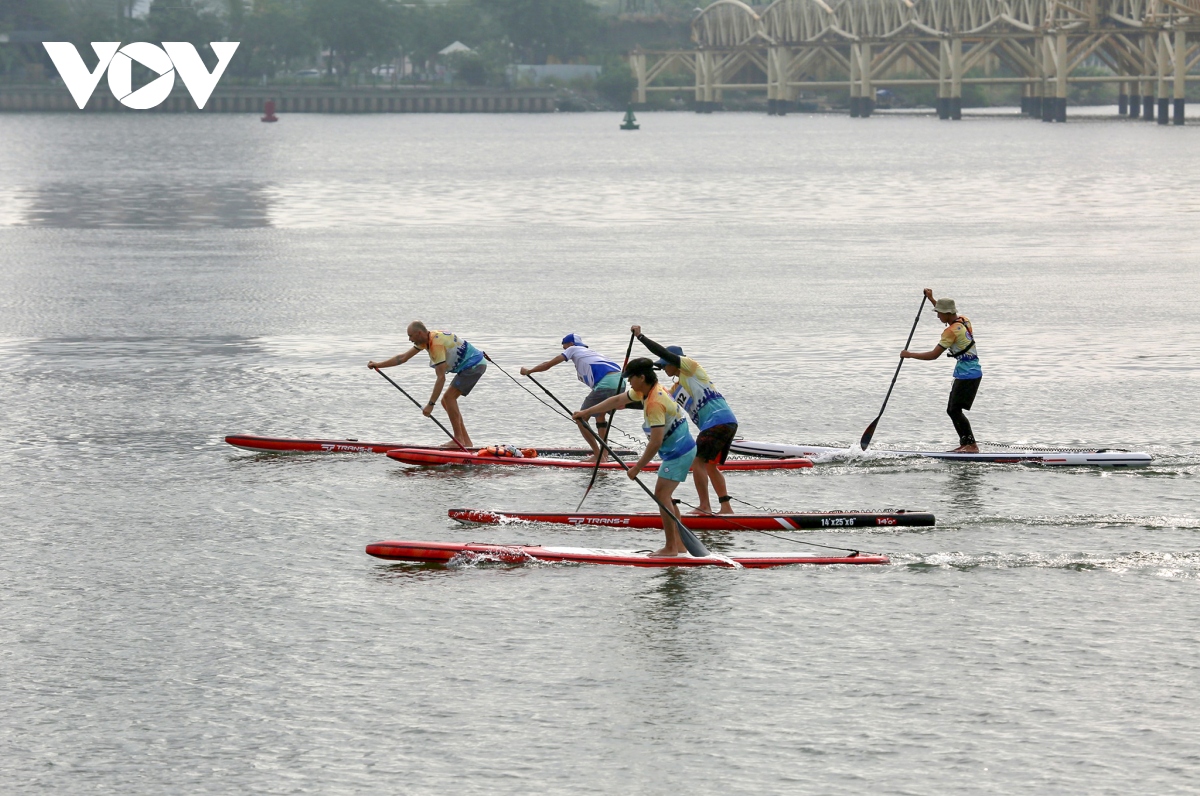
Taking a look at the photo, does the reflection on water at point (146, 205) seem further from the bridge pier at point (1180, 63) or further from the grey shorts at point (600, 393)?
the bridge pier at point (1180, 63)

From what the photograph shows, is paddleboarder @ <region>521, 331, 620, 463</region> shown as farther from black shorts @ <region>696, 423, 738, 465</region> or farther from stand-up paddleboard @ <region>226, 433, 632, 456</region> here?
black shorts @ <region>696, 423, 738, 465</region>

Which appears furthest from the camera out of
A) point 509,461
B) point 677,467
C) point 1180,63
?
point 1180,63

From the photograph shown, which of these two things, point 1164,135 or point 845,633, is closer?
point 845,633

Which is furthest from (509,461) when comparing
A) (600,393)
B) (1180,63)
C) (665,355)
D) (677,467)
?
(1180,63)

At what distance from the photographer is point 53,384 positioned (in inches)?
1075

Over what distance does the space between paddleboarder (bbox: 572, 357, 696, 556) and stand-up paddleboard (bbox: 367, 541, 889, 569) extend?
231 mm

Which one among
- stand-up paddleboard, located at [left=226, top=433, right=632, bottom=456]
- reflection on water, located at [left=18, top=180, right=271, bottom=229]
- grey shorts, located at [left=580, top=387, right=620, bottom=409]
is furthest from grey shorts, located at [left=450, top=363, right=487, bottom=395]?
reflection on water, located at [left=18, top=180, right=271, bottom=229]

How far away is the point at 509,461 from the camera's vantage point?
21203mm

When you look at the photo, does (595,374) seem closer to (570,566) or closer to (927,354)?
(927,354)

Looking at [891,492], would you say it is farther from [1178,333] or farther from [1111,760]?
[1178,333]

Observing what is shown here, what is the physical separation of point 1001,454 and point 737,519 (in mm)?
4582

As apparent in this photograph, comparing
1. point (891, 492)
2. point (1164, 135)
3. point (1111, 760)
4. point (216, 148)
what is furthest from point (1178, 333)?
point (1164, 135)

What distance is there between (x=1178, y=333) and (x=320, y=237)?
31597 millimetres

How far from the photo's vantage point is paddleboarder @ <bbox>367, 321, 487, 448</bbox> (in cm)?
2173
